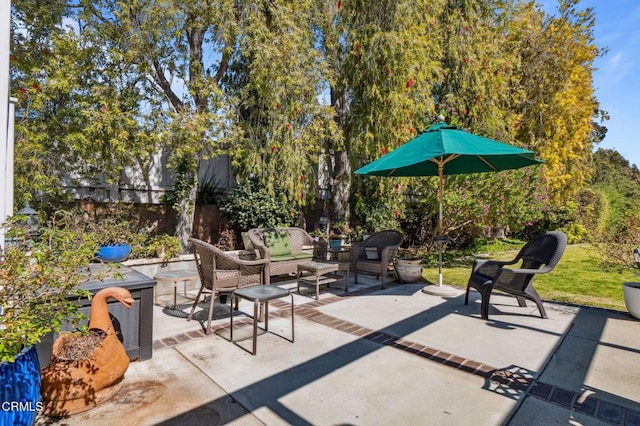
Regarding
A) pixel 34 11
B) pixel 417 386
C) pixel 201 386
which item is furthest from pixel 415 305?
pixel 34 11

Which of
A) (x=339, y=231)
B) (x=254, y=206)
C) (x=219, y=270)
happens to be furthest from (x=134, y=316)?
(x=339, y=231)

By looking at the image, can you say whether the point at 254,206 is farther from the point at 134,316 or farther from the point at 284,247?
the point at 134,316

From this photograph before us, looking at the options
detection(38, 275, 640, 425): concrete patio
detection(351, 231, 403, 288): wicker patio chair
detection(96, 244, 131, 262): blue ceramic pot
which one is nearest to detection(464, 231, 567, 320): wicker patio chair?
detection(38, 275, 640, 425): concrete patio

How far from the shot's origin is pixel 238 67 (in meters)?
7.41

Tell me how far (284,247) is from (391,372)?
383 centimetres

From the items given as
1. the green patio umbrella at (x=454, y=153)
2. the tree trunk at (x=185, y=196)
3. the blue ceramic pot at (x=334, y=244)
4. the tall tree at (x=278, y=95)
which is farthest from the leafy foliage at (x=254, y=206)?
the green patio umbrella at (x=454, y=153)

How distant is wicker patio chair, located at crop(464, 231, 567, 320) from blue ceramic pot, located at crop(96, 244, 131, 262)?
5.16 meters

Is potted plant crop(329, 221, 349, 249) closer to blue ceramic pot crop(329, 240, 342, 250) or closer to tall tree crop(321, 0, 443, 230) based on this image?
blue ceramic pot crop(329, 240, 342, 250)

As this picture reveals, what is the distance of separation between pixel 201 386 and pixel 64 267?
1.34m

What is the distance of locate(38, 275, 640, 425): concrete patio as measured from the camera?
2371 mm

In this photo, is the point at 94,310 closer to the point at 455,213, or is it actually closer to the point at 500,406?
the point at 500,406

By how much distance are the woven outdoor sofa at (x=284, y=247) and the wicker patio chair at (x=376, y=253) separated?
0.72 metres

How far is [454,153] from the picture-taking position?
14.1 feet

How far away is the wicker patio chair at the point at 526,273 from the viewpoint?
169 inches
